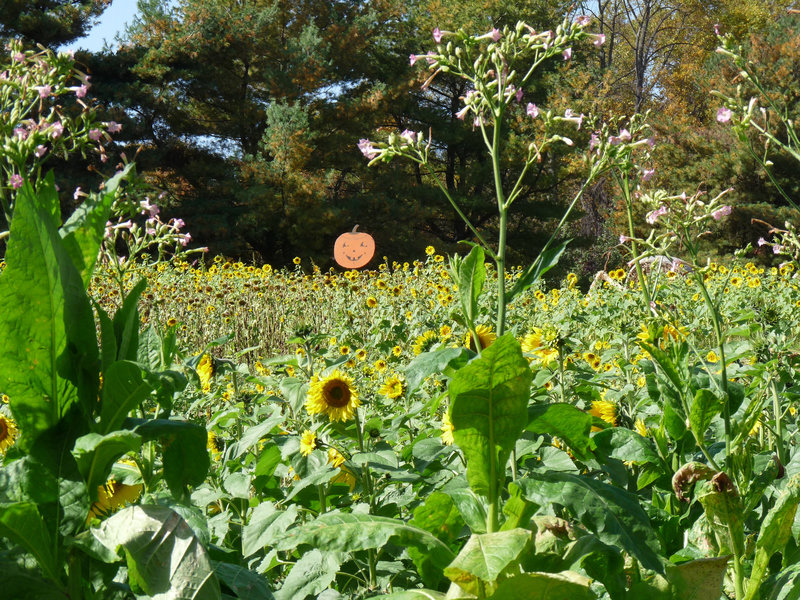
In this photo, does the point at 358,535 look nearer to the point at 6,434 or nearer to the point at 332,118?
the point at 6,434

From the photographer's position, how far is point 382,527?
1119 millimetres

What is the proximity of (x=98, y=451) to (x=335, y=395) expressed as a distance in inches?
33.2

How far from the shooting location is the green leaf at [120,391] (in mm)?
988

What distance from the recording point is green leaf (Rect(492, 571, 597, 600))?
974 mm

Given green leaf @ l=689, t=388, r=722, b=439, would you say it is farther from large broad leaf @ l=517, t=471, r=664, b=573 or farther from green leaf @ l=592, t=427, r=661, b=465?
large broad leaf @ l=517, t=471, r=664, b=573

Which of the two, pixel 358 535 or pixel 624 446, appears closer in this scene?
pixel 358 535

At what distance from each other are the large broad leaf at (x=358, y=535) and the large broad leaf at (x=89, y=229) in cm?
49

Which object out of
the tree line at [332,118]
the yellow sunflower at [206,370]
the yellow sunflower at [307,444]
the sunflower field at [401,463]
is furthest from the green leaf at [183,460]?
the tree line at [332,118]

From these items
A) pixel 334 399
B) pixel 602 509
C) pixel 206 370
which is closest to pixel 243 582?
pixel 602 509

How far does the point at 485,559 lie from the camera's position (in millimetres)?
1025

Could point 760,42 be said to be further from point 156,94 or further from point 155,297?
point 155,297

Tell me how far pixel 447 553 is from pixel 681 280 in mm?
5669

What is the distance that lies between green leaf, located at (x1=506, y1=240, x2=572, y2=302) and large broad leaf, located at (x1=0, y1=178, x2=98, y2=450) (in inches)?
26.6

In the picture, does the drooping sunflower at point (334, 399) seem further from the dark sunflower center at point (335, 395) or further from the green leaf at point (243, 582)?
the green leaf at point (243, 582)
